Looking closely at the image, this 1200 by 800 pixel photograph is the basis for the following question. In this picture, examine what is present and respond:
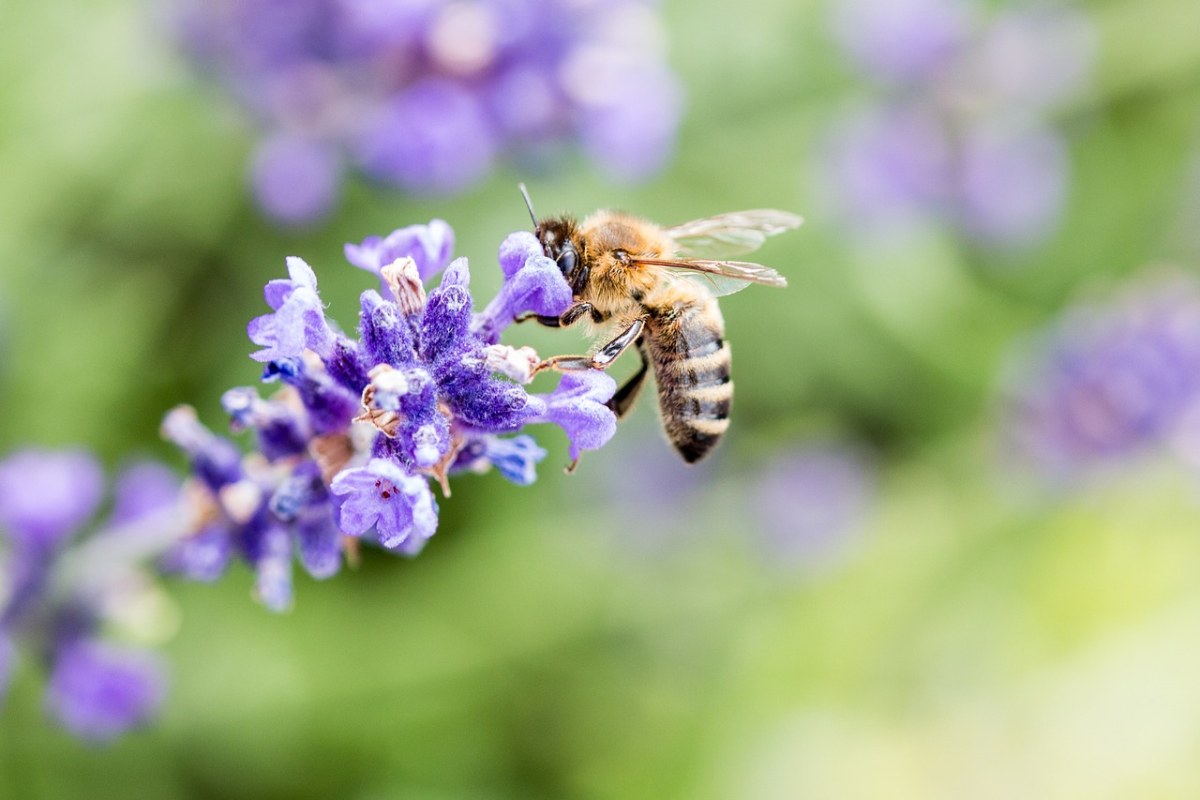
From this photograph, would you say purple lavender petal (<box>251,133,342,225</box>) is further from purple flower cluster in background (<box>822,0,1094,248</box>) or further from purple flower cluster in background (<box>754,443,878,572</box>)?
purple flower cluster in background (<box>754,443,878,572</box>)

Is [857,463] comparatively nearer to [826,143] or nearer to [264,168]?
[826,143]

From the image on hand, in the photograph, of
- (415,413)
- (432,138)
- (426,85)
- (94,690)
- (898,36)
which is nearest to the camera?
(415,413)

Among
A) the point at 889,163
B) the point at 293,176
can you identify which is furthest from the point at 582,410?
the point at 889,163

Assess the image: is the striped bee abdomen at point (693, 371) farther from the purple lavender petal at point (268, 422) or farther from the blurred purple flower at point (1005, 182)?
the blurred purple flower at point (1005, 182)

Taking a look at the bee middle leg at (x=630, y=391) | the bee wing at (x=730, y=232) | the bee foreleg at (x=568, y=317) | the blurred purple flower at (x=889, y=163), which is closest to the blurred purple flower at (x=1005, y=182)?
the blurred purple flower at (x=889, y=163)

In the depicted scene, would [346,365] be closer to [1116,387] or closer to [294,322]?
[294,322]

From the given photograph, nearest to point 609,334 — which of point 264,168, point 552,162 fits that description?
point 552,162
